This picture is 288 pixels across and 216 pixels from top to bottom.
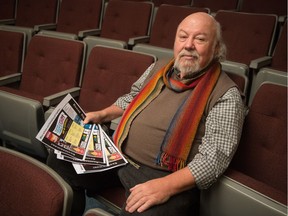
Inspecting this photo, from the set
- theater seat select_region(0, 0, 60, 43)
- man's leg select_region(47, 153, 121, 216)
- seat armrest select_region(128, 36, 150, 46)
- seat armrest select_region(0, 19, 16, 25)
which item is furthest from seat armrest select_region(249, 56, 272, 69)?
seat armrest select_region(0, 19, 16, 25)

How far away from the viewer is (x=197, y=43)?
0.95 meters

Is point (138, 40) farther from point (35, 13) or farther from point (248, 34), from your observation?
point (35, 13)

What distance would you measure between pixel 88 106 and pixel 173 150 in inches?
24.9

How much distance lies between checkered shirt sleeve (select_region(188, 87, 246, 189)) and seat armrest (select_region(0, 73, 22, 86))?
1.08 metres

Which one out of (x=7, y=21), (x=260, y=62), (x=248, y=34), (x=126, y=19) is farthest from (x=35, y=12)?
(x=260, y=62)

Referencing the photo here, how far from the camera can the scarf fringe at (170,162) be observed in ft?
2.77

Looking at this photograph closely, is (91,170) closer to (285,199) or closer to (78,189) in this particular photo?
(78,189)

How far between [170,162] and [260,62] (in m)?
0.80

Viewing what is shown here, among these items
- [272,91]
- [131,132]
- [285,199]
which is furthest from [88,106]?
[285,199]

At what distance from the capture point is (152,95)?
98cm

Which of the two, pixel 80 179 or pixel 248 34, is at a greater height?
pixel 248 34

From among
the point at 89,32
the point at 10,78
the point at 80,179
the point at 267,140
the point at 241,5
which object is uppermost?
the point at 241,5

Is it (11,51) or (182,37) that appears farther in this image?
(11,51)

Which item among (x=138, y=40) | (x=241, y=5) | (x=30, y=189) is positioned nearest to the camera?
(x=30, y=189)
